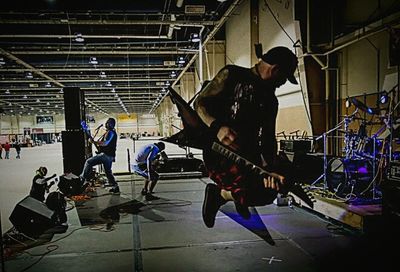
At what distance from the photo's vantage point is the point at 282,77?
293 centimetres

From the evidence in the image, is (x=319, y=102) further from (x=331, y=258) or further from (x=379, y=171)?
(x=331, y=258)

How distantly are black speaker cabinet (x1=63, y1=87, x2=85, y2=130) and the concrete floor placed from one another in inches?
88.3

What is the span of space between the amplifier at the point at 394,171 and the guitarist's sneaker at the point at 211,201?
2899mm

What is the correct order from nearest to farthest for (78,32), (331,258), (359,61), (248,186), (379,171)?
(248,186)
(331,258)
(379,171)
(359,61)
(78,32)

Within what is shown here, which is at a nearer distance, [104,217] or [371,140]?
[371,140]

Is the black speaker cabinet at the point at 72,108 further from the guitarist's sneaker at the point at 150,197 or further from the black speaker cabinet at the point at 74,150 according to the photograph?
the guitarist's sneaker at the point at 150,197

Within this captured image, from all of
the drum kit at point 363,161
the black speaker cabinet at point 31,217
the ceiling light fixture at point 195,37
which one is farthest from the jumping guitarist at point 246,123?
the ceiling light fixture at point 195,37

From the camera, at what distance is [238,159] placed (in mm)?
2717

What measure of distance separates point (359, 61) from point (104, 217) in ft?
19.7

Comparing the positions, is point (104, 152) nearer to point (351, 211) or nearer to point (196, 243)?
point (196, 243)

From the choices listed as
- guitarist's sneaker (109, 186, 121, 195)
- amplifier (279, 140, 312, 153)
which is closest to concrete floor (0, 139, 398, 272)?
guitarist's sneaker (109, 186, 121, 195)

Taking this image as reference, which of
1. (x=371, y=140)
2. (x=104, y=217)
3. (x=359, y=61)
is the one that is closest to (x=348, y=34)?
(x=359, y=61)

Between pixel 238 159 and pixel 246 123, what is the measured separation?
1.05 ft

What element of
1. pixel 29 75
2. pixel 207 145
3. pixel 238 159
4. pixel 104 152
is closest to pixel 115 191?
pixel 104 152
